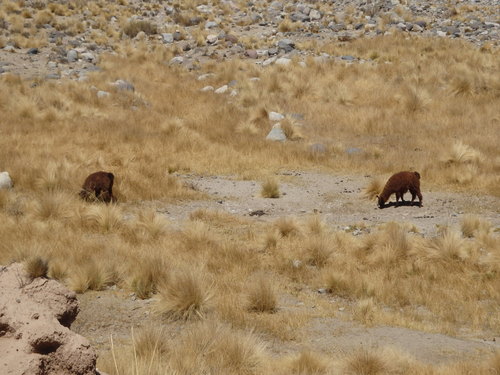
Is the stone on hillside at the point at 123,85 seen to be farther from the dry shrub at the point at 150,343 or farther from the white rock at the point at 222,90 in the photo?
the dry shrub at the point at 150,343

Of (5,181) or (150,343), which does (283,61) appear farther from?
(150,343)

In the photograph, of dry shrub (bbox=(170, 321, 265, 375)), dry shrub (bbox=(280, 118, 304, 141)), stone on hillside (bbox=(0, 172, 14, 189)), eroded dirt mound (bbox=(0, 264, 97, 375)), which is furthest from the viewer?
dry shrub (bbox=(280, 118, 304, 141))

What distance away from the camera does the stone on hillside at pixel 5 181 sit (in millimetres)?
11617

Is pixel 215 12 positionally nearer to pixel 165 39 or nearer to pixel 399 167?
pixel 165 39

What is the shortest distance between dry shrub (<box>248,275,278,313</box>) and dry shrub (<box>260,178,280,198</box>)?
587 cm

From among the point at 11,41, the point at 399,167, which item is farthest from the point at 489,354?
the point at 11,41

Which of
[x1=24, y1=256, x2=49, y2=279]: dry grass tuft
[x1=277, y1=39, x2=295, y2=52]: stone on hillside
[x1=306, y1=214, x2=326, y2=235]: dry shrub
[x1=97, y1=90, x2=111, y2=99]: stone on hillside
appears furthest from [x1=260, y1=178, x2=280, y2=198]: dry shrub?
[x1=277, y1=39, x2=295, y2=52]: stone on hillside

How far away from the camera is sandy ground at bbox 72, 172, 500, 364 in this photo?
20.2 feet

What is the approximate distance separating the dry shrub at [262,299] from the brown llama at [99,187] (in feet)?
16.6

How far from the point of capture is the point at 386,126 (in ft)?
61.0

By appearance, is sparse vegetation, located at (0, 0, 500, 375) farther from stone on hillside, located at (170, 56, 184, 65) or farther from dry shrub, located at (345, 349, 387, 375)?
stone on hillside, located at (170, 56, 184, 65)

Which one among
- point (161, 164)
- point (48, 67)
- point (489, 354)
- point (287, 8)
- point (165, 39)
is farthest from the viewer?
point (287, 8)

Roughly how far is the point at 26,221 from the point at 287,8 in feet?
95.9

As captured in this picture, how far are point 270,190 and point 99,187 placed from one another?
368 cm
